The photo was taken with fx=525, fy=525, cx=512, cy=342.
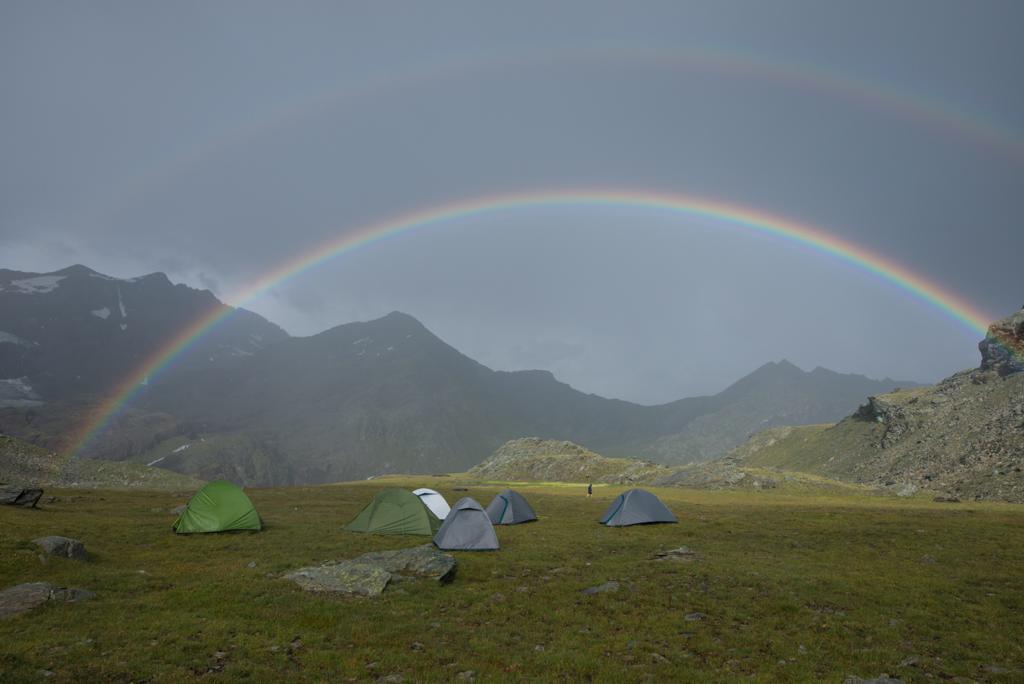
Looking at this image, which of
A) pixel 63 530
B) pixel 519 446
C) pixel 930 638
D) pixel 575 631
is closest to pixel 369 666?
pixel 575 631

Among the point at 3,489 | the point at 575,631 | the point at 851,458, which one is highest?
the point at 3,489

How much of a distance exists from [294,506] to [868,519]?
47.3 metres

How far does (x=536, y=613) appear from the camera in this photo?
673 inches

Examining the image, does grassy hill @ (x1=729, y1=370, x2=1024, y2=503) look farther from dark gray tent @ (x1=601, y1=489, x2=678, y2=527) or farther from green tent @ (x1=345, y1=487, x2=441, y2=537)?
green tent @ (x1=345, y1=487, x2=441, y2=537)

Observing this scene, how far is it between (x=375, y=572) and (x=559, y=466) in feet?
419

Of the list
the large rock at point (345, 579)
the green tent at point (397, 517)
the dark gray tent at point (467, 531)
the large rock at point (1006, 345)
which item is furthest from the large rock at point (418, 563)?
the large rock at point (1006, 345)

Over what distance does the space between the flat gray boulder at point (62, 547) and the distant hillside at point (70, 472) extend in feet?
198

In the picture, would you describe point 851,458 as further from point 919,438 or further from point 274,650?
point 274,650

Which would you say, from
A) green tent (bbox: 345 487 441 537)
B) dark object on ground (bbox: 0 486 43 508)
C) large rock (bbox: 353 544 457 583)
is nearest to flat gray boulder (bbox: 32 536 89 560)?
large rock (bbox: 353 544 457 583)

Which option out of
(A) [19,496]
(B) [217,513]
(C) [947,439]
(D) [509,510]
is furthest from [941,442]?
(A) [19,496]

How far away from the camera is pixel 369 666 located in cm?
1253

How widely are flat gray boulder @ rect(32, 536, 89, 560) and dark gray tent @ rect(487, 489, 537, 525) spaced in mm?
23765

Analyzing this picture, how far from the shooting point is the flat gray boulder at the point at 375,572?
18.6m

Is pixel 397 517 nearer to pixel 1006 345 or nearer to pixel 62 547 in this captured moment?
pixel 62 547
